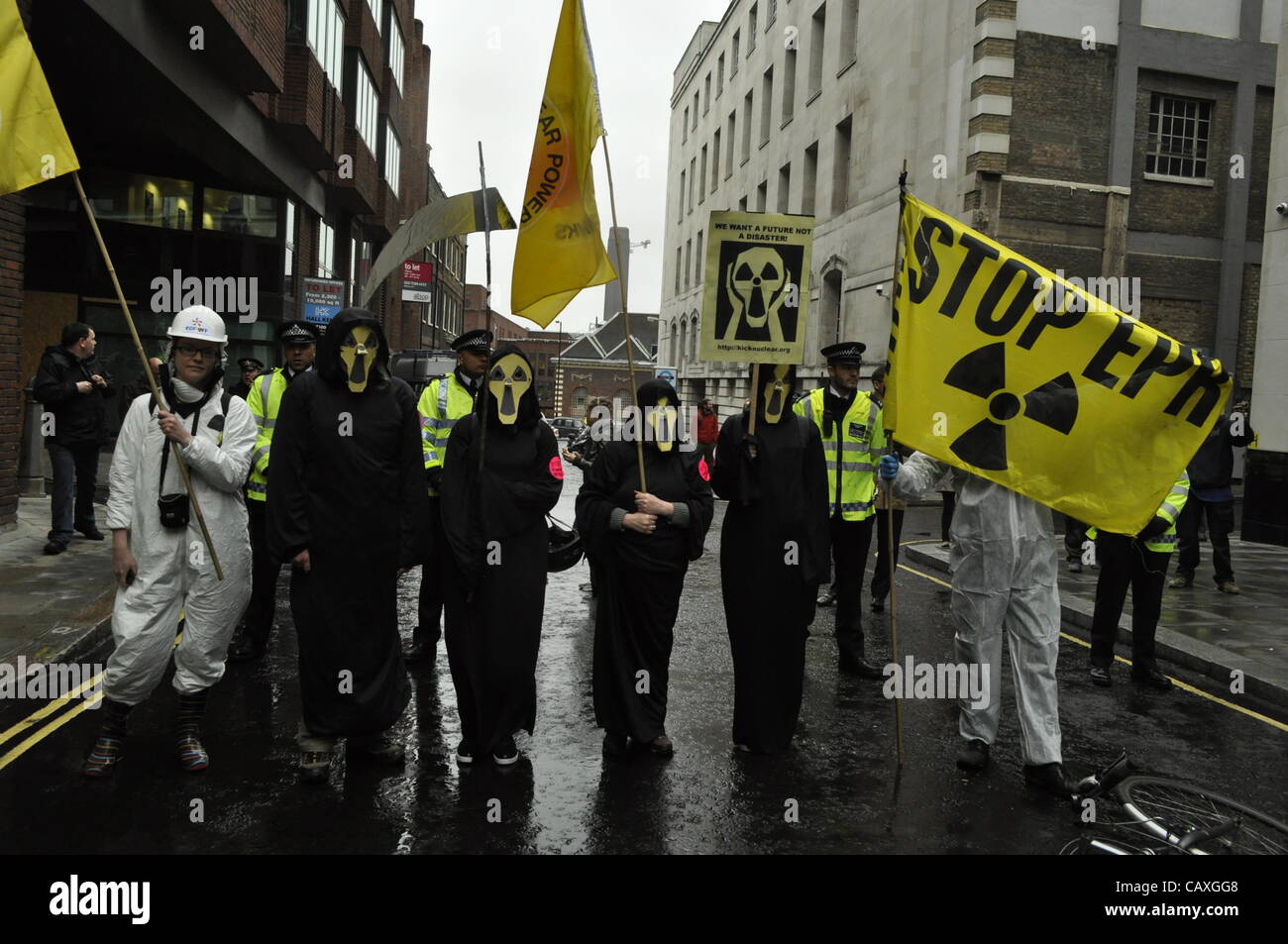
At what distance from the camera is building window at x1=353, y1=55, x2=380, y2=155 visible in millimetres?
25000

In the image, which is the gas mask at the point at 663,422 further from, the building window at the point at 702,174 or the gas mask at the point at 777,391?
the building window at the point at 702,174

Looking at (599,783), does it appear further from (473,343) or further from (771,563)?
(473,343)

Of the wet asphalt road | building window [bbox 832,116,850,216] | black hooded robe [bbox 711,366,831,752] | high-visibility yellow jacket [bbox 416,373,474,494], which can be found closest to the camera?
the wet asphalt road

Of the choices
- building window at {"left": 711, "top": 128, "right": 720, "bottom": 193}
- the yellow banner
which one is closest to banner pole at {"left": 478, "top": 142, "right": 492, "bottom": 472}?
the yellow banner

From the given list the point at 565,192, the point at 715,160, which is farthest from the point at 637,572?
the point at 715,160

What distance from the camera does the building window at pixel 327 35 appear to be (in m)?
19.7

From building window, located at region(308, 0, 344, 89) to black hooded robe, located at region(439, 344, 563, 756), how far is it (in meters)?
17.0

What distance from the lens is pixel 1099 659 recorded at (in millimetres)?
6828

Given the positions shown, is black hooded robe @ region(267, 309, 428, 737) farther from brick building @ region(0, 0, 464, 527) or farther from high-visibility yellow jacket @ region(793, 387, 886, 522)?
brick building @ region(0, 0, 464, 527)

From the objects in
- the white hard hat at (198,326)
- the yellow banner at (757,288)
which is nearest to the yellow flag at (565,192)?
the yellow banner at (757,288)

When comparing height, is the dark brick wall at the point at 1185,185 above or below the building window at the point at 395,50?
below

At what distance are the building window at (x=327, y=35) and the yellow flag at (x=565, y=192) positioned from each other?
53.0 feet
